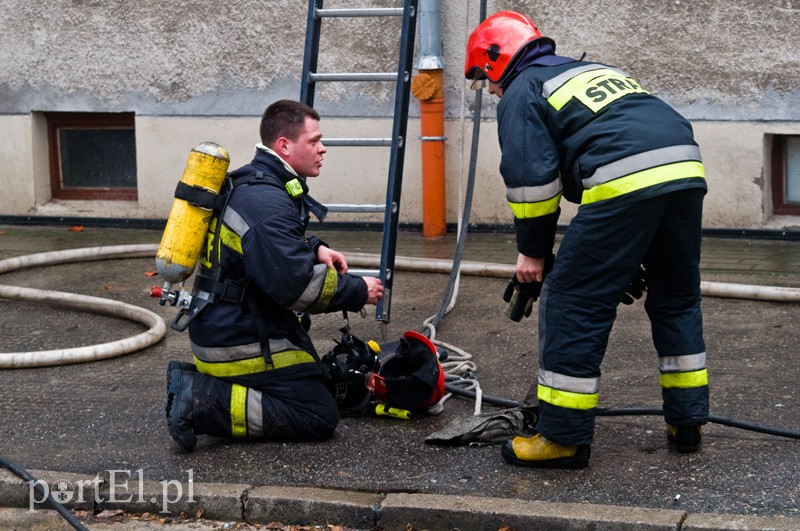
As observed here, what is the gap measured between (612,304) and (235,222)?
152cm

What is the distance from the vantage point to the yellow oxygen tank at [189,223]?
4453mm

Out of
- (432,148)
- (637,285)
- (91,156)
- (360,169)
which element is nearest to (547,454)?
(637,285)

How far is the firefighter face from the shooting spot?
186 inches

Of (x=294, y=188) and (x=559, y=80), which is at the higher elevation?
(x=559, y=80)

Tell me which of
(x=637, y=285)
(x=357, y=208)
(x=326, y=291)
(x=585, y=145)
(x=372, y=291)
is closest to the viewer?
(x=585, y=145)

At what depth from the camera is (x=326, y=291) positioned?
4.47 metres

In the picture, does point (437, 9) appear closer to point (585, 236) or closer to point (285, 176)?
point (285, 176)

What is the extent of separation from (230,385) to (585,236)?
5.19ft

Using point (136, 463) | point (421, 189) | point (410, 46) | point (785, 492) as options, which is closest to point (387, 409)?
point (136, 463)

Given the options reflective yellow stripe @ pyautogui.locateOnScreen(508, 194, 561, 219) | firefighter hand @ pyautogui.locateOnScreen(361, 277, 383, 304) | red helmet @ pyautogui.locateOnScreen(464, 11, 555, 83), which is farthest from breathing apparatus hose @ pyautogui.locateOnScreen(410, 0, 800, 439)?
red helmet @ pyautogui.locateOnScreen(464, 11, 555, 83)

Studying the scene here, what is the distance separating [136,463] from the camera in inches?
175

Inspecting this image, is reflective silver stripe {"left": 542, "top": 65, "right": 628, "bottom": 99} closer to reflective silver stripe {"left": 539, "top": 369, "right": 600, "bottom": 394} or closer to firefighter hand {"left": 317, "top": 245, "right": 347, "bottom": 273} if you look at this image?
reflective silver stripe {"left": 539, "top": 369, "right": 600, "bottom": 394}

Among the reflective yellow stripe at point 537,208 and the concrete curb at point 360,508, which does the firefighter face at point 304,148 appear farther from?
the concrete curb at point 360,508

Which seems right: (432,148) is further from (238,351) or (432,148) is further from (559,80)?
(559,80)
